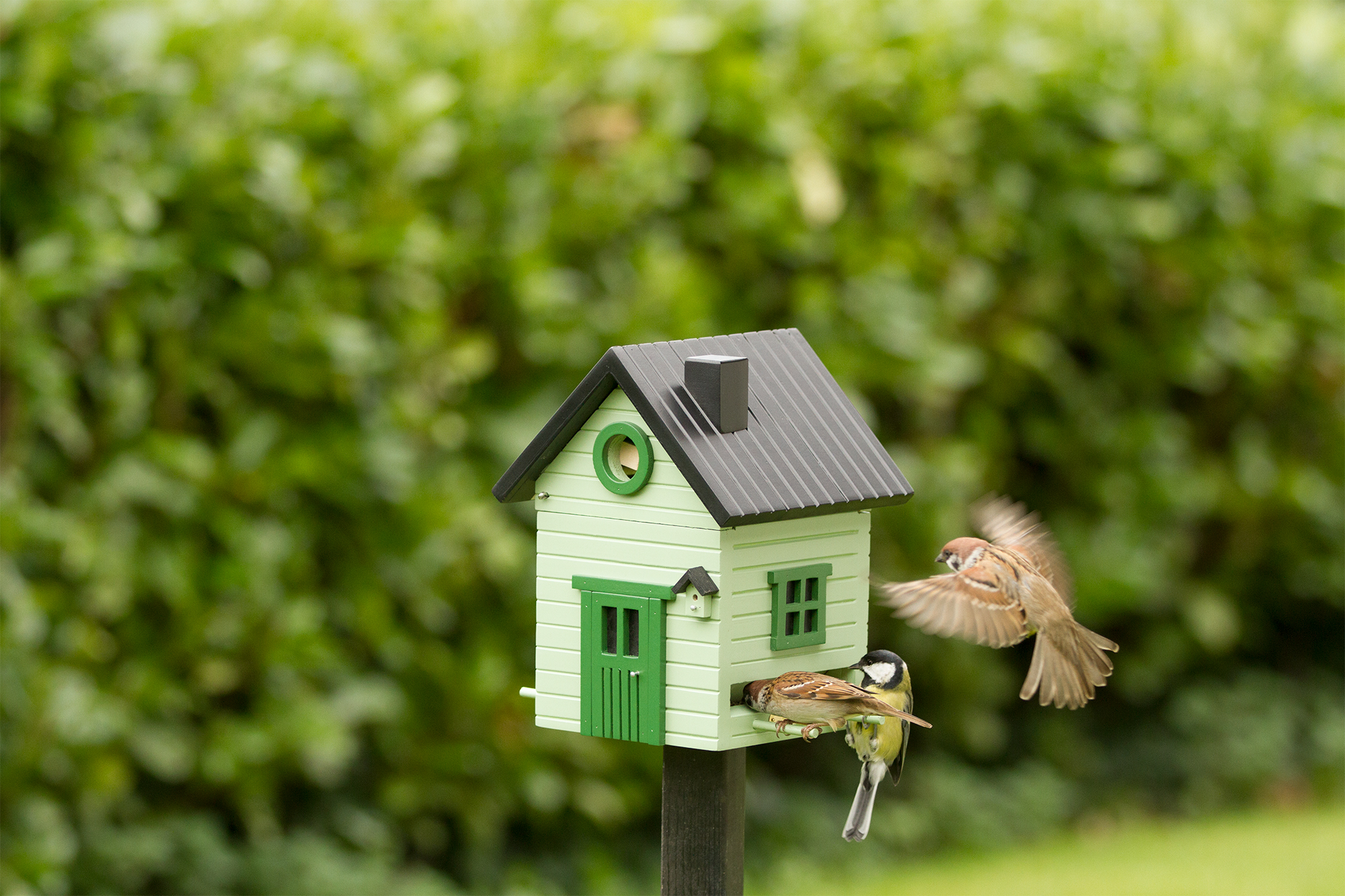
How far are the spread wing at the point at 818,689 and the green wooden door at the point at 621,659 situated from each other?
20 cm

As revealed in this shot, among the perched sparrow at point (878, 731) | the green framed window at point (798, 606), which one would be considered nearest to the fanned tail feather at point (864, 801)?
the perched sparrow at point (878, 731)

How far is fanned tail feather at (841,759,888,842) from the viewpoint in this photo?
2645 millimetres

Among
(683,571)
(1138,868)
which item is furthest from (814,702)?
(1138,868)

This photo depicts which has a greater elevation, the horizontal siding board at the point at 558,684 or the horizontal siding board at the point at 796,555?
the horizontal siding board at the point at 796,555

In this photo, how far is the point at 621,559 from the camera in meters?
2.72

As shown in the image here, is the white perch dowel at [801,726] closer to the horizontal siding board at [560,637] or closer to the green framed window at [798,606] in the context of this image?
the green framed window at [798,606]

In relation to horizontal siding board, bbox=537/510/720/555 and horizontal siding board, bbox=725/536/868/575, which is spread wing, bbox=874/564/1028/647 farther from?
horizontal siding board, bbox=537/510/720/555

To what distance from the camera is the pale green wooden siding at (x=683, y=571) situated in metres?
2.63

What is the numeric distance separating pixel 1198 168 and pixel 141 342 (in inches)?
171

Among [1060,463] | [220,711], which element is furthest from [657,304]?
[1060,463]

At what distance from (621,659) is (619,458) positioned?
34cm

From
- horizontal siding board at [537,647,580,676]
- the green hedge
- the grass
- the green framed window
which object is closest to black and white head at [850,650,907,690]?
the green framed window

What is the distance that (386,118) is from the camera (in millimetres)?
5047

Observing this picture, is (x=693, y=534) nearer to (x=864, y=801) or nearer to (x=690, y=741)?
(x=690, y=741)
